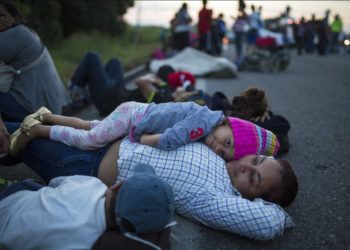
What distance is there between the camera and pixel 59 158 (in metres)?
2.78

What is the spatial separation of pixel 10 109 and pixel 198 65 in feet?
23.5

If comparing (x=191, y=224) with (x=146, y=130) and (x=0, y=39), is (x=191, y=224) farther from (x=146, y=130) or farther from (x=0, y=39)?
(x=0, y=39)

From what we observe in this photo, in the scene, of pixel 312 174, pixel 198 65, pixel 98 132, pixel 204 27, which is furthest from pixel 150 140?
pixel 204 27

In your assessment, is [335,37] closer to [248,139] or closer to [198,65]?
[198,65]

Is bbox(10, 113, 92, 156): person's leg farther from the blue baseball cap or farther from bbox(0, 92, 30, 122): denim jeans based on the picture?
the blue baseball cap

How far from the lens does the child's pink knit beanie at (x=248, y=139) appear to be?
9.10 feet

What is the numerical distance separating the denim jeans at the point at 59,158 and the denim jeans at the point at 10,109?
3.04 ft

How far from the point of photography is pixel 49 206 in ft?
6.66

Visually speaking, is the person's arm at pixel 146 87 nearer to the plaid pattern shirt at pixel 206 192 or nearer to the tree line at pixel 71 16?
the plaid pattern shirt at pixel 206 192

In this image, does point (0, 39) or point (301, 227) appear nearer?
point (301, 227)

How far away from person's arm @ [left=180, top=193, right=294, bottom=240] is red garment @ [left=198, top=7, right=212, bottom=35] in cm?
1186

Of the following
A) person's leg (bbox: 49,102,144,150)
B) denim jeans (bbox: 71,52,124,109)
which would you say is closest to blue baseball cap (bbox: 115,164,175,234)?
person's leg (bbox: 49,102,144,150)

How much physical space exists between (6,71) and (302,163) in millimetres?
2886

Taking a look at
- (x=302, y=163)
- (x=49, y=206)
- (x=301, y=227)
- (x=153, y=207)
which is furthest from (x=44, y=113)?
(x=302, y=163)
